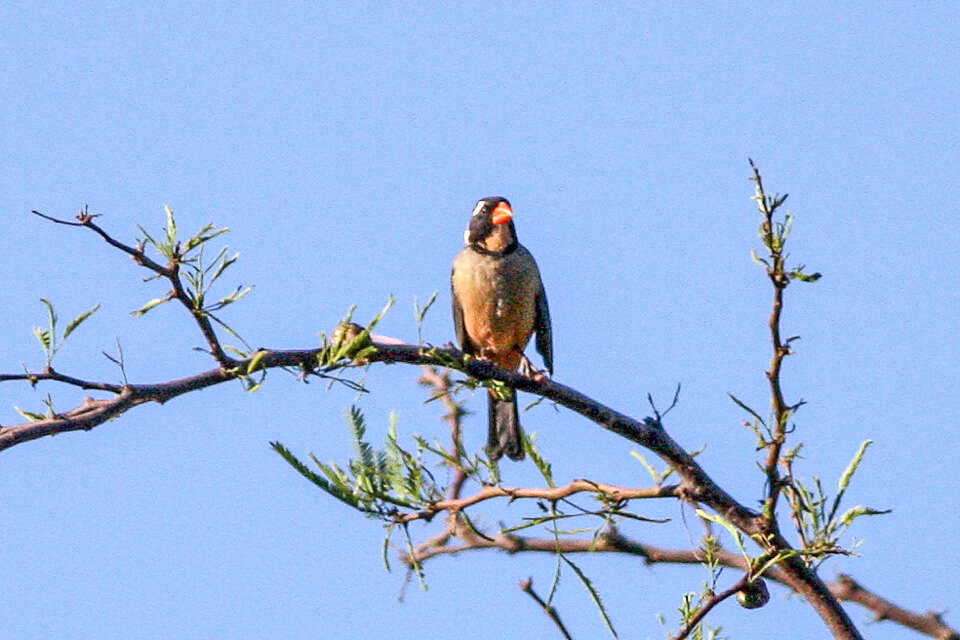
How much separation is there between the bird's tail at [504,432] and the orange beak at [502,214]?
100cm

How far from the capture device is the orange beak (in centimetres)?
661

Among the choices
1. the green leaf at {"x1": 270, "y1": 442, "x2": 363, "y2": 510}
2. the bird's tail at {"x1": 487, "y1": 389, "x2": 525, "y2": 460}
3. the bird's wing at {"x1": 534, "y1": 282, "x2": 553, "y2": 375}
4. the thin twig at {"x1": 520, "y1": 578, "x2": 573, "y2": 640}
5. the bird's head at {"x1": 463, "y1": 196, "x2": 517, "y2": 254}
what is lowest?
the thin twig at {"x1": 520, "y1": 578, "x2": 573, "y2": 640}

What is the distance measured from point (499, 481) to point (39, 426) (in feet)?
3.50

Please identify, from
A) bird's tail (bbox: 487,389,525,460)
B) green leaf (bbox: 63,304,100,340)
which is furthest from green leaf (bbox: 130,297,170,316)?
bird's tail (bbox: 487,389,525,460)

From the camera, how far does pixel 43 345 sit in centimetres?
288

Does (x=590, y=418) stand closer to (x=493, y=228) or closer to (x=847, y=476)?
(x=847, y=476)

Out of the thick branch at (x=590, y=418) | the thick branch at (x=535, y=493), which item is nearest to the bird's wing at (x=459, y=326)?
the thick branch at (x=590, y=418)

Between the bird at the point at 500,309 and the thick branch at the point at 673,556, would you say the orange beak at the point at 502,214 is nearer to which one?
the bird at the point at 500,309

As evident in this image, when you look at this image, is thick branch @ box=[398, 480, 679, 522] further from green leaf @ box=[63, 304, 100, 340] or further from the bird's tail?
the bird's tail

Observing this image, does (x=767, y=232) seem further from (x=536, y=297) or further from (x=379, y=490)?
(x=536, y=297)

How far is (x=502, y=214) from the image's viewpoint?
261 inches

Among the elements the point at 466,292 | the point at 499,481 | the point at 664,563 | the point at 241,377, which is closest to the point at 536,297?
the point at 466,292

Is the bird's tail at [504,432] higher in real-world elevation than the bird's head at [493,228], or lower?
lower

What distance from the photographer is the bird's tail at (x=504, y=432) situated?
19.0ft
